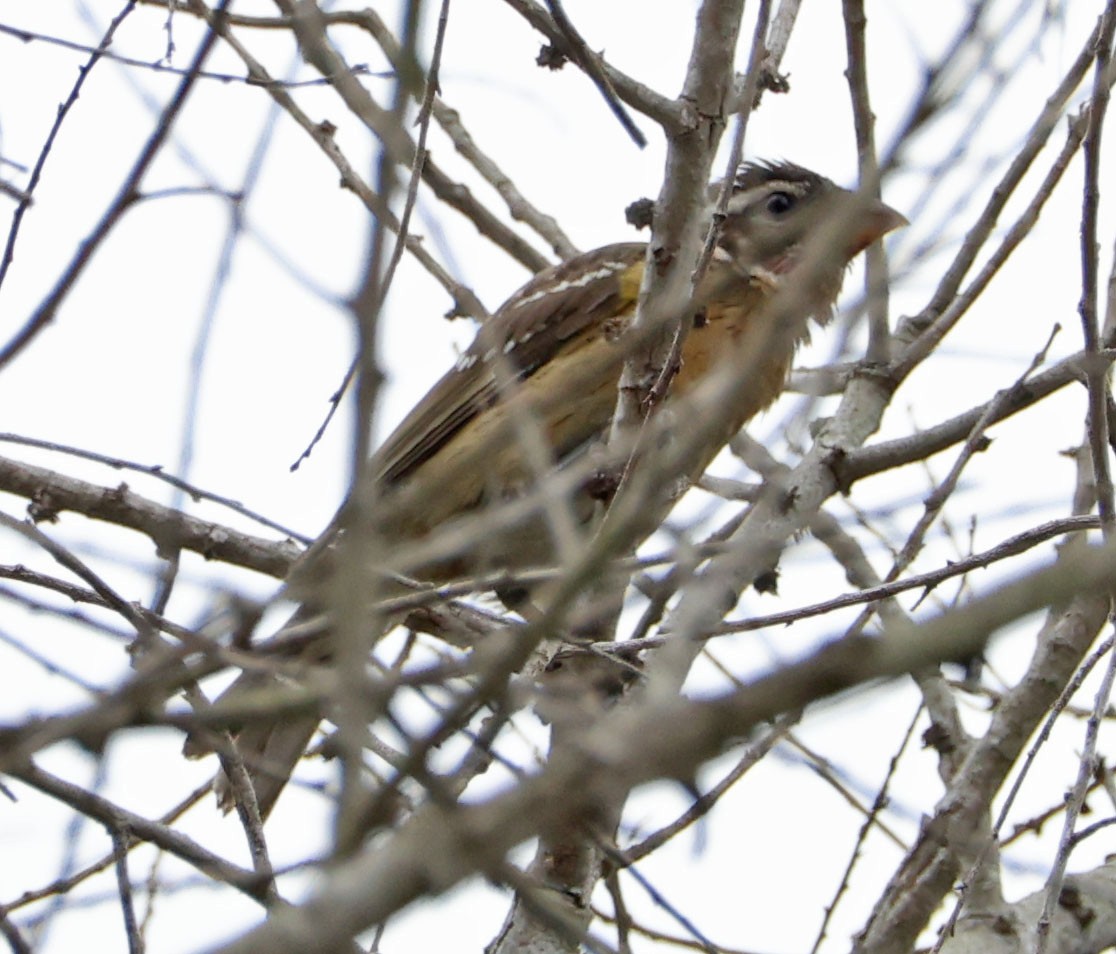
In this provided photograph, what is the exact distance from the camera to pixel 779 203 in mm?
6625

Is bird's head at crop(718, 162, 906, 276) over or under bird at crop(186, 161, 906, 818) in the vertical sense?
over

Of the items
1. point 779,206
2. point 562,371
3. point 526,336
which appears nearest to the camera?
point 562,371

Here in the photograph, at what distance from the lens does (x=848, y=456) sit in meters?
4.96

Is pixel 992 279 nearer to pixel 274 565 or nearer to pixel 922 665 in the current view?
pixel 274 565

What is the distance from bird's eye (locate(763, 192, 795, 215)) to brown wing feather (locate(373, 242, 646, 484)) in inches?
26.8

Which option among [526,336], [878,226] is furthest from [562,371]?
[878,226]

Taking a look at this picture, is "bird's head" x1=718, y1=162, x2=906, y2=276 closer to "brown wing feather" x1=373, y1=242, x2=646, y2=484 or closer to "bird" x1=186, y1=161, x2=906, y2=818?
"bird" x1=186, y1=161, x2=906, y2=818

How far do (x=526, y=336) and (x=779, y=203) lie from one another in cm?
128

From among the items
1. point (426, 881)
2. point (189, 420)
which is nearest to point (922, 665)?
point (426, 881)

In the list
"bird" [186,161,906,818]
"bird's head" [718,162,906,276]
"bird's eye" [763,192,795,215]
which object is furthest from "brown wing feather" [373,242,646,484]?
"bird's eye" [763,192,795,215]

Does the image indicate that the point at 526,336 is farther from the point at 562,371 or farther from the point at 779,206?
the point at 779,206

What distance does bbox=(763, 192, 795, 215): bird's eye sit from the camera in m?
6.59

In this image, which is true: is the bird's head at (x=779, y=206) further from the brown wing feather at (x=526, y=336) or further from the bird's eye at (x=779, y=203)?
the brown wing feather at (x=526, y=336)

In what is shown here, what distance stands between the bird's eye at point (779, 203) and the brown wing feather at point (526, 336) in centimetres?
68
